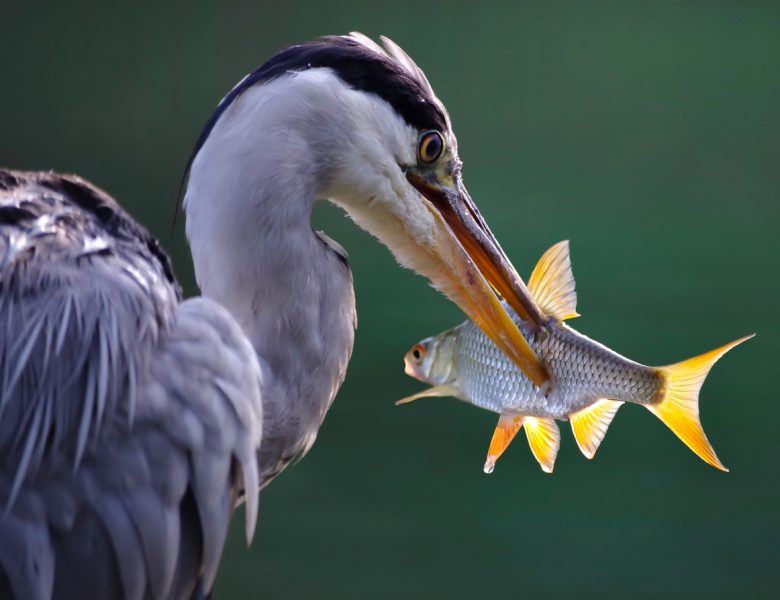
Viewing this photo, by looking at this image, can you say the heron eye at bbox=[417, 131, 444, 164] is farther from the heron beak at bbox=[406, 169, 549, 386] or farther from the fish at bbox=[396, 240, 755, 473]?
the fish at bbox=[396, 240, 755, 473]

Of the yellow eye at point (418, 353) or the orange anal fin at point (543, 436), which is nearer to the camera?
the orange anal fin at point (543, 436)

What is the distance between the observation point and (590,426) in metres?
1.12

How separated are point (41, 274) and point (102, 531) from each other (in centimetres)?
20

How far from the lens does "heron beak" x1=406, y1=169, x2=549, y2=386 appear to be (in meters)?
1.06

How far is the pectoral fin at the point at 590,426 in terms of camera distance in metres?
1.10

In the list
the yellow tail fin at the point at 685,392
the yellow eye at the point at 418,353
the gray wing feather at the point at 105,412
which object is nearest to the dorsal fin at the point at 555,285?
the yellow tail fin at the point at 685,392

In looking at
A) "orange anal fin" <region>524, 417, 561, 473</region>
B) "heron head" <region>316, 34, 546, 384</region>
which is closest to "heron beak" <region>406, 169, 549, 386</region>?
"heron head" <region>316, 34, 546, 384</region>

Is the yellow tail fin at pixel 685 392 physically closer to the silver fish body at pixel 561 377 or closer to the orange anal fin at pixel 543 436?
the silver fish body at pixel 561 377

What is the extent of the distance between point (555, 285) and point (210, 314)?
0.37 metres

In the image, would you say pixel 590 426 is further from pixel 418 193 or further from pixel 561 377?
pixel 418 193

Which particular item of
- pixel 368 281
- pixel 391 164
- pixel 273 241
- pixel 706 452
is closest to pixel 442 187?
pixel 391 164

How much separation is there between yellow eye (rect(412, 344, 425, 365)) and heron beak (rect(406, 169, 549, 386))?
8.7 inches

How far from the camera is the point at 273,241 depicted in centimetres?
97

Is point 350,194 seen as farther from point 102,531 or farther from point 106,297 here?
point 102,531
